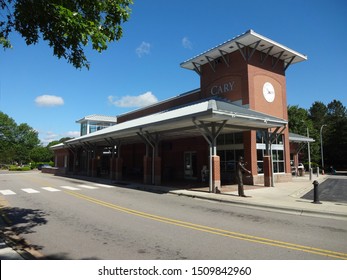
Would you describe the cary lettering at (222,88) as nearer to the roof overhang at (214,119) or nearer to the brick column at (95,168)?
the roof overhang at (214,119)

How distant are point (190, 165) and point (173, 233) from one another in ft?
61.1

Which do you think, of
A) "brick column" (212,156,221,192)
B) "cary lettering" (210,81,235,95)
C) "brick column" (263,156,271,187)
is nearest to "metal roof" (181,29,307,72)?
"cary lettering" (210,81,235,95)

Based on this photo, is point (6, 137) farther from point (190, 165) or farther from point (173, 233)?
point (173, 233)

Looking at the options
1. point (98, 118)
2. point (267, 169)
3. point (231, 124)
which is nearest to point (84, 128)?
point (98, 118)

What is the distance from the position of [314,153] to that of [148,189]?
43.3 m

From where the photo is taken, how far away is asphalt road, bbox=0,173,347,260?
554 centimetres

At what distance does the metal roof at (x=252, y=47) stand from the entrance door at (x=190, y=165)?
8180mm

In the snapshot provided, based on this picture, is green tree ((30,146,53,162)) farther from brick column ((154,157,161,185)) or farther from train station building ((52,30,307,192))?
brick column ((154,157,161,185))

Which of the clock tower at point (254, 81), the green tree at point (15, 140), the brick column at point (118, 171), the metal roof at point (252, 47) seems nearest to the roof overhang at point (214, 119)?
the clock tower at point (254, 81)

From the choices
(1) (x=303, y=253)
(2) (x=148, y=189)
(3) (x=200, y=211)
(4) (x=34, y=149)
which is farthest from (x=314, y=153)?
(4) (x=34, y=149)

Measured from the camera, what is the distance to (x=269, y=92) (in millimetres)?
22656

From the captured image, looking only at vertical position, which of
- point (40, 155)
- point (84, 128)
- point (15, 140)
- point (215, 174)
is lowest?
point (215, 174)
